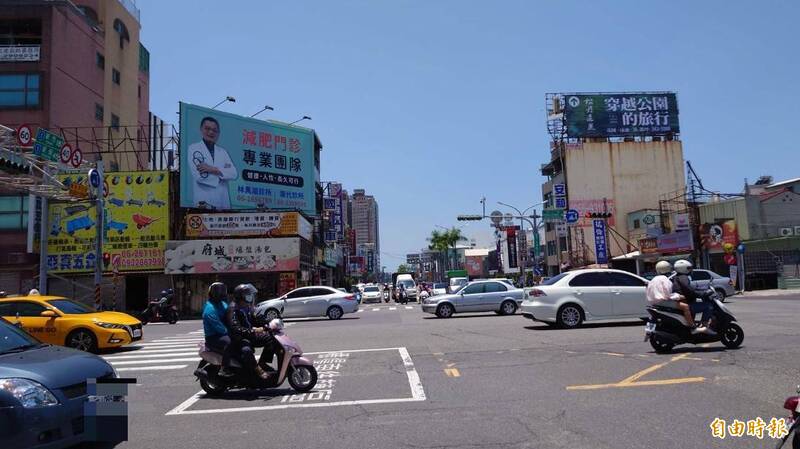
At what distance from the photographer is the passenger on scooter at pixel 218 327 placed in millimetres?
8359

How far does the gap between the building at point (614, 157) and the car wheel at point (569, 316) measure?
46.3 m

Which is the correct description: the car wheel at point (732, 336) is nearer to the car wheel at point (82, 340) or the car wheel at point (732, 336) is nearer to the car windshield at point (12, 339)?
the car windshield at point (12, 339)

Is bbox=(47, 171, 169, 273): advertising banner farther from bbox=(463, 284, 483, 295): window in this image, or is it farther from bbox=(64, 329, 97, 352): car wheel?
bbox=(64, 329, 97, 352): car wheel

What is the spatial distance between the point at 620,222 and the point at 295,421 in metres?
60.0

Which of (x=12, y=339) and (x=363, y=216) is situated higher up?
(x=363, y=216)

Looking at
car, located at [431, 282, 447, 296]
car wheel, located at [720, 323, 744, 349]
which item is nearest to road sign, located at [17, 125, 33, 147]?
car wheel, located at [720, 323, 744, 349]

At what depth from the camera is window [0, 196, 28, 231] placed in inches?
1352

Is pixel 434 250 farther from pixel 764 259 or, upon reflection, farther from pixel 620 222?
pixel 764 259

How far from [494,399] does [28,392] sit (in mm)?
5141

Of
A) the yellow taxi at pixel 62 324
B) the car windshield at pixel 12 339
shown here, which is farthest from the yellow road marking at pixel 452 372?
→ the yellow taxi at pixel 62 324

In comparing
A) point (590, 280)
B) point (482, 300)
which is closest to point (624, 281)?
point (590, 280)

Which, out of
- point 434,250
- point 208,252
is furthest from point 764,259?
point 434,250

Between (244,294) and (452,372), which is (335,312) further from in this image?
(244,294)

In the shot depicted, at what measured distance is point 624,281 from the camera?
16.1 metres
